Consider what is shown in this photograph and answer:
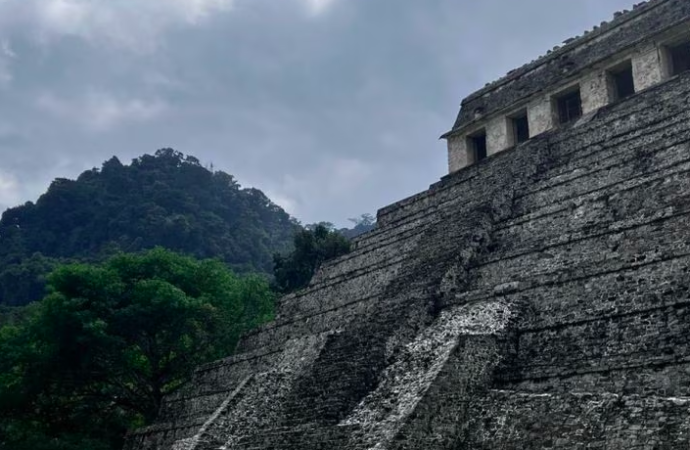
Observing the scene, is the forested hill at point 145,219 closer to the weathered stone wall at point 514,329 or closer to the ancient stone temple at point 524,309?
the ancient stone temple at point 524,309

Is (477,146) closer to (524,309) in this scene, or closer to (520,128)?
(520,128)

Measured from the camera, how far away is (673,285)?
916 centimetres

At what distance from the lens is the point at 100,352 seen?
59.3 feet

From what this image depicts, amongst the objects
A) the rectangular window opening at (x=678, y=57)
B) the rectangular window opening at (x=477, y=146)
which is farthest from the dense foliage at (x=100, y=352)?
the rectangular window opening at (x=678, y=57)

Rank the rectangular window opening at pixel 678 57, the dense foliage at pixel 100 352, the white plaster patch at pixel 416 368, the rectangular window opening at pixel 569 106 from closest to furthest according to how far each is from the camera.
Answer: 1. the white plaster patch at pixel 416 368
2. the dense foliage at pixel 100 352
3. the rectangular window opening at pixel 678 57
4. the rectangular window opening at pixel 569 106

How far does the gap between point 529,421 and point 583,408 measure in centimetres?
66

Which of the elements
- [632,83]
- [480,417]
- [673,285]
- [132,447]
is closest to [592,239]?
[673,285]

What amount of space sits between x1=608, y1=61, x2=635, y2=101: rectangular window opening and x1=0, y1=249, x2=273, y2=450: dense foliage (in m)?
12.1

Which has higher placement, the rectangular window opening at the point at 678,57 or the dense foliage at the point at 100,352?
the rectangular window opening at the point at 678,57

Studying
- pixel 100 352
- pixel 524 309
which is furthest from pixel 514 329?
pixel 100 352

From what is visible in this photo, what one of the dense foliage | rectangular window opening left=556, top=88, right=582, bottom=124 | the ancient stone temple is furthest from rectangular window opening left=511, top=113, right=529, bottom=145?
the dense foliage

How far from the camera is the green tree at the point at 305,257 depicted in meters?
27.6

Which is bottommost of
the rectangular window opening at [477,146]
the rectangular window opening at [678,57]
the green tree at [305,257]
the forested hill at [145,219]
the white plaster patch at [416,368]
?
the white plaster patch at [416,368]

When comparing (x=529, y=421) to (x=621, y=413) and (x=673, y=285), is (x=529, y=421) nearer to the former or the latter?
(x=621, y=413)
